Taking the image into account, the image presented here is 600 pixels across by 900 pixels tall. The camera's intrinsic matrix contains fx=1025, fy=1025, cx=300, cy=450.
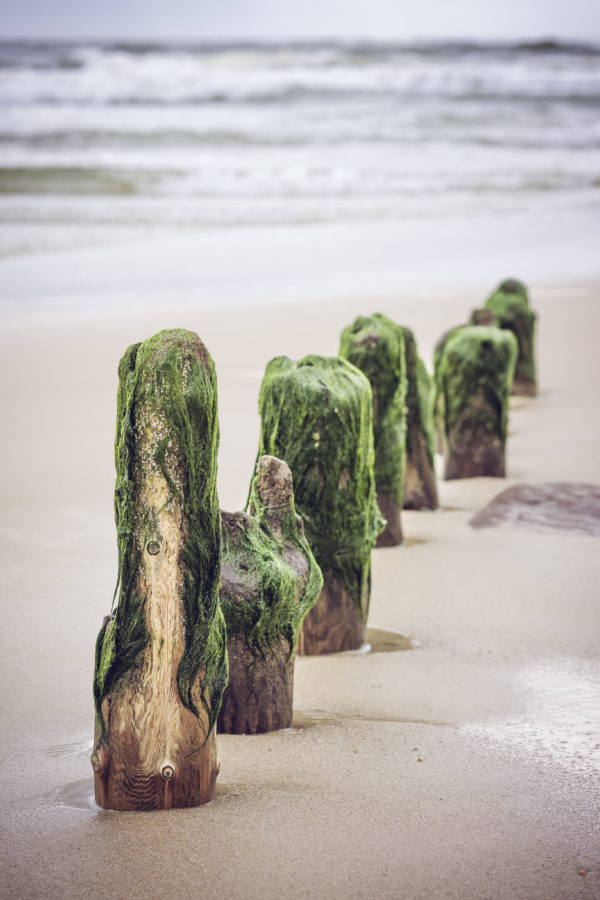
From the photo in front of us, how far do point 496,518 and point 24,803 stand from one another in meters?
4.06

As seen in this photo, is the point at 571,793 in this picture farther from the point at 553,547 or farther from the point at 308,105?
the point at 308,105

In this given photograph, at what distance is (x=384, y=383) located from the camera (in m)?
5.81

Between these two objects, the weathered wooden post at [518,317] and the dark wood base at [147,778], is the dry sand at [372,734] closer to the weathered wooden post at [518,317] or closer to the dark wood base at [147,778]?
the dark wood base at [147,778]

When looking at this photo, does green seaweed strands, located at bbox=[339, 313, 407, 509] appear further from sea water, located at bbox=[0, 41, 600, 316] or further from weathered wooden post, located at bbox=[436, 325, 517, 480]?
sea water, located at bbox=[0, 41, 600, 316]

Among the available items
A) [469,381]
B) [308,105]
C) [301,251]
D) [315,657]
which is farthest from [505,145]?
[315,657]

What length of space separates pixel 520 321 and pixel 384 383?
14.8 feet

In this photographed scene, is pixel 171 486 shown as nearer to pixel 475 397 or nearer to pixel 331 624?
pixel 331 624

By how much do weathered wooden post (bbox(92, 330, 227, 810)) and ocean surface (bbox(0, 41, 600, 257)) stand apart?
14.9 metres

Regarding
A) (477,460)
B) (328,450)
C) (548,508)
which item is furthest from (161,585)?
(477,460)

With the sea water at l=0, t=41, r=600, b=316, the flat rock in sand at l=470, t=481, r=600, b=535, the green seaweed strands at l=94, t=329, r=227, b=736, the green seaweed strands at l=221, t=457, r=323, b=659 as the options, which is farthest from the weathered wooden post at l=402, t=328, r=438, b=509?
the sea water at l=0, t=41, r=600, b=316

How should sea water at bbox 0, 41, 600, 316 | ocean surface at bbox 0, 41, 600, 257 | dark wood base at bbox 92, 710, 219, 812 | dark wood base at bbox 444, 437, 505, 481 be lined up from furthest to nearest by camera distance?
1. ocean surface at bbox 0, 41, 600, 257
2. sea water at bbox 0, 41, 600, 316
3. dark wood base at bbox 444, 437, 505, 481
4. dark wood base at bbox 92, 710, 219, 812

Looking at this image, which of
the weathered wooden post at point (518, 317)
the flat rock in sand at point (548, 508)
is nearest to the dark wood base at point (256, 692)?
the flat rock in sand at point (548, 508)

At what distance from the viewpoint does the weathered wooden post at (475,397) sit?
736cm

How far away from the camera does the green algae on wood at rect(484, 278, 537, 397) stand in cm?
989
